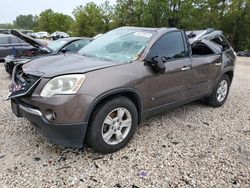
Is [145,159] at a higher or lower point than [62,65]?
lower

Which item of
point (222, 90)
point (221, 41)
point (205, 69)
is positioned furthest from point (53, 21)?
point (205, 69)

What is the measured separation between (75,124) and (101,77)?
627mm

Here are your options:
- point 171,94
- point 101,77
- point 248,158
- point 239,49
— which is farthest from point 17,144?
point 239,49

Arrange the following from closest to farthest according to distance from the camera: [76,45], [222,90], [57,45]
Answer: [222,90]
[76,45]
[57,45]

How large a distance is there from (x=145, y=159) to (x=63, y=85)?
4.53ft

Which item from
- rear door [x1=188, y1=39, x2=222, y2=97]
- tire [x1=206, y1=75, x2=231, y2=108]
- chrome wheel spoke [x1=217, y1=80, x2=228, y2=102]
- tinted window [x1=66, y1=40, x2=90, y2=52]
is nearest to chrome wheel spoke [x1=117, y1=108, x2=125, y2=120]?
rear door [x1=188, y1=39, x2=222, y2=97]

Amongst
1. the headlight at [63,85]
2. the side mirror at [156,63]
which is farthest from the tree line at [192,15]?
the headlight at [63,85]

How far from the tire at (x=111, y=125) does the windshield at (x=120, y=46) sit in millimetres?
636

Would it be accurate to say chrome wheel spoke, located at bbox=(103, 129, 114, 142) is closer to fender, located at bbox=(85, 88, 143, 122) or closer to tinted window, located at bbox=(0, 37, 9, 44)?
fender, located at bbox=(85, 88, 143, 122)

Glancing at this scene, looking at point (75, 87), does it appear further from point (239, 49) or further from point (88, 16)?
point (88, 16)

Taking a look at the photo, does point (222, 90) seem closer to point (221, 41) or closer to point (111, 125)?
point (221, 41)

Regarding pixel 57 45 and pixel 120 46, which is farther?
pixel 57 45

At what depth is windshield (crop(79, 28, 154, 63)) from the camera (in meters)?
3.79

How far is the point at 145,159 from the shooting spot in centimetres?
340
